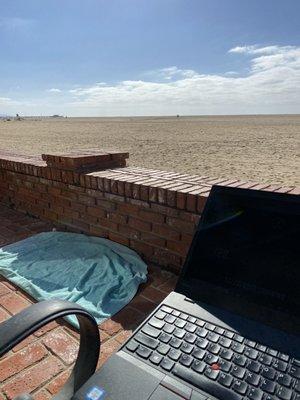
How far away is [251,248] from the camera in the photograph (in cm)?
122

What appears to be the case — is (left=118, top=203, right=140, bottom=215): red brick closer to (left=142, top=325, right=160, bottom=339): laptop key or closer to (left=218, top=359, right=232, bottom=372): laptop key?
(left=142, top=325, right=160, bottom=339): laptop key

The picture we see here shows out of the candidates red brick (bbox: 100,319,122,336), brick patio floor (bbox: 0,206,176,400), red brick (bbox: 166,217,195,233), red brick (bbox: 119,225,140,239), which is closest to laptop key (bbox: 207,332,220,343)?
brick patio floor (bbox: 0,206,176,400)

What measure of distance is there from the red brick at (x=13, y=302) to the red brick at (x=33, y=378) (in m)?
0.61

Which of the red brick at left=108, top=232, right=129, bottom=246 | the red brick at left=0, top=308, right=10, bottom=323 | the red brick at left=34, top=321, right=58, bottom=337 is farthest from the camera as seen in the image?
the red brick at left=108, top=232, right=129, bottom=246

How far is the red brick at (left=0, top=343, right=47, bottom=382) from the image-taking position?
1.77m

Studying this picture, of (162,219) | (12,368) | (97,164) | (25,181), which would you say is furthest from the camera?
(25,181)

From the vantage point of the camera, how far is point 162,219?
2.69 m

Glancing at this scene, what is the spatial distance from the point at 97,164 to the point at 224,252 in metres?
2.44

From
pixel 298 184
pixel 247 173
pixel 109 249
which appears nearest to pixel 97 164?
pixel 109 249

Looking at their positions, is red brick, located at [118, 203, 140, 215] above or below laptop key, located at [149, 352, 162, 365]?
below

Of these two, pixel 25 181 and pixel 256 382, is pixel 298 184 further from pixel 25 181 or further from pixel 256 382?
pixel 256 382

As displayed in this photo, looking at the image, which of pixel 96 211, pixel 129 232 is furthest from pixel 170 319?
pixel 96 211

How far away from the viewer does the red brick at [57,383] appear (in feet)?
5.43

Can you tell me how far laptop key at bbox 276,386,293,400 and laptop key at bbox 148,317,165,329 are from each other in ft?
1.26
